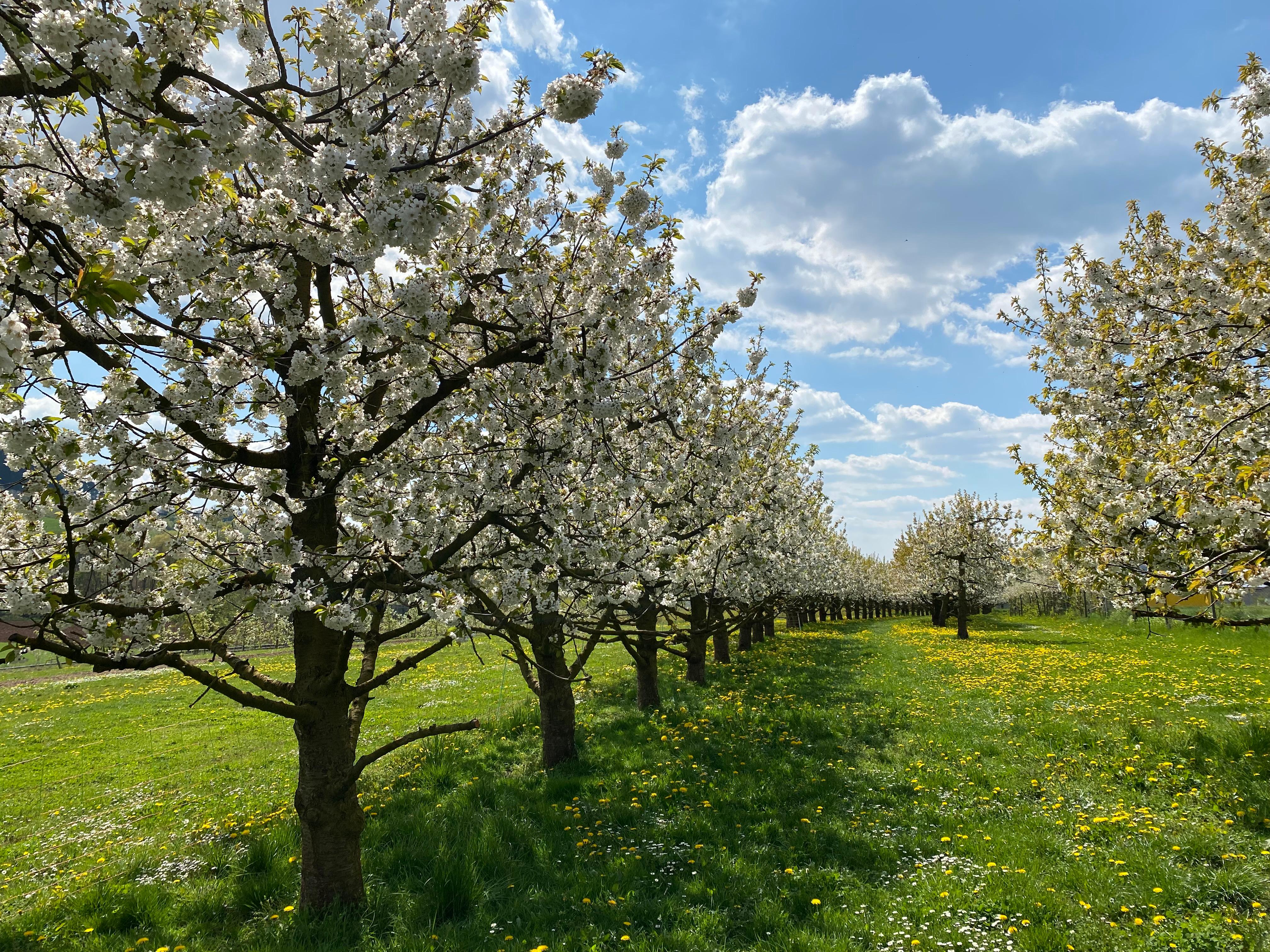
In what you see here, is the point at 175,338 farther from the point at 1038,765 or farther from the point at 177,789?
the point at 1038,765

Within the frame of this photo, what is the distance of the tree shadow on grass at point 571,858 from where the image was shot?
5984 millimetres

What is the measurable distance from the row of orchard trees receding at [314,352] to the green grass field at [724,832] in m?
2.08

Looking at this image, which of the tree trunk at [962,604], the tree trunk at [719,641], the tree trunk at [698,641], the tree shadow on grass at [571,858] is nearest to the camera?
the tree shadow on grass at [571,858]

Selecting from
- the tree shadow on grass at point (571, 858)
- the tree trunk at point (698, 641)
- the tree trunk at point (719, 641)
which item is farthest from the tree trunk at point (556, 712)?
the tree trunk at point (719, 641)

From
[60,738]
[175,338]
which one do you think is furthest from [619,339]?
[60,738]

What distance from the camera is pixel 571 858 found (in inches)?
296

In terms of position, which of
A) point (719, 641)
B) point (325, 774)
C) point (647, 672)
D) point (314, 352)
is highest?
point (314, 352)

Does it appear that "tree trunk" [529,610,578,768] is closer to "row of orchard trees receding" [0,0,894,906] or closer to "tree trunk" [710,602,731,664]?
"row of orchard trees receding" [0,0,894,906]

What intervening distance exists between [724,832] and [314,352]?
7.88 metres

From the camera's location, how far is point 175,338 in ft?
15.1

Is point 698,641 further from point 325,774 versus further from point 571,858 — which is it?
point 325,774

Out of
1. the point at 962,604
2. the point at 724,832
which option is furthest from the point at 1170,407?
the point at 962,604

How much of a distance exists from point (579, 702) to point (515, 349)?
1289cm

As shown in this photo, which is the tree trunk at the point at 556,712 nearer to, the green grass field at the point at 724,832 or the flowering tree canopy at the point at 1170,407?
the green grass field at the point at 724,832
